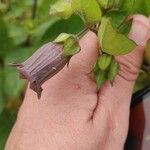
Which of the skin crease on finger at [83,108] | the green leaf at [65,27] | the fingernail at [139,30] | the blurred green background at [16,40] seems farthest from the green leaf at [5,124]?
the fingernail at [139,30]

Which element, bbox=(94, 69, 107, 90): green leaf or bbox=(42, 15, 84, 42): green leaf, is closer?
bbox=(94, 69, 107, 90): green leaf

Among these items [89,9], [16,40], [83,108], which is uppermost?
[89,9]

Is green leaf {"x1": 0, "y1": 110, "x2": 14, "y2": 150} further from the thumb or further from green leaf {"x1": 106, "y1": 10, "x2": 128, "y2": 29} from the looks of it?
green leaf {"x1": 106, "y1": 10, "x2": 128, "y2": 29}

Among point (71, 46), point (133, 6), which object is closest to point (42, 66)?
point (71, 46)

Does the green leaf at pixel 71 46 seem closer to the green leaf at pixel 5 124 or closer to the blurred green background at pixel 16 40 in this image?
the blurred green background at pixel 16 40

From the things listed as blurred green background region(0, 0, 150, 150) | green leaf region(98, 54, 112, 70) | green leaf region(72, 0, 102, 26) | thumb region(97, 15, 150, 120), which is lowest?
blurred green background region(0, 0, 150, 150)

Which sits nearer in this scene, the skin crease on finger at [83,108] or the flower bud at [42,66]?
the flower bud at [42,66]

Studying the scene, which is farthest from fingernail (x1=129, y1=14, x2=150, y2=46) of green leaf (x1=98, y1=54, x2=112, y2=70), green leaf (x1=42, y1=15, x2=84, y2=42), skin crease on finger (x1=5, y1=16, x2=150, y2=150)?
green leaf (x1=42, y1=15, x2=84, y2=42)

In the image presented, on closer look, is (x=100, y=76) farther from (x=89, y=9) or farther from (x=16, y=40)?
(x=16, y=40)
